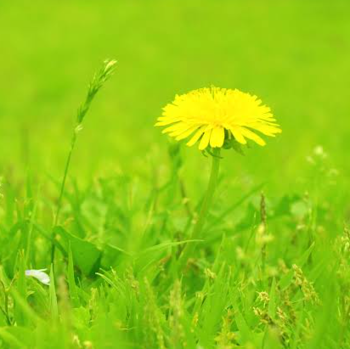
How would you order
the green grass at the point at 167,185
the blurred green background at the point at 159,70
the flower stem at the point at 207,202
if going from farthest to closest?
the blurred green background at the point at 159,70 < the flower stem at the point at 207,202 < the green grass at the point at 167,185

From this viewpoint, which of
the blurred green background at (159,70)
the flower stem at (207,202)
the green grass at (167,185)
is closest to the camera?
the green grass at (167,185)

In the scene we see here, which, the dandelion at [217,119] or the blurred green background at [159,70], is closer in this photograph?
the dandelion at [217,119]

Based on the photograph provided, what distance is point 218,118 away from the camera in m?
1.42

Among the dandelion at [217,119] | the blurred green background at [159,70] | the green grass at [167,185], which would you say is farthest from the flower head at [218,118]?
the blurred green background at [159,70]

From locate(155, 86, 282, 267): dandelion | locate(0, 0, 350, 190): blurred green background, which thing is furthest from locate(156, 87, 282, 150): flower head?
locate(0, 0, 350, 190): blurred green background

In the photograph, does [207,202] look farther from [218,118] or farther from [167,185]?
[167,185]

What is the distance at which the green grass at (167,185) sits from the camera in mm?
1325

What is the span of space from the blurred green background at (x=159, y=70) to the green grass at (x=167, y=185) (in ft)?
0.07

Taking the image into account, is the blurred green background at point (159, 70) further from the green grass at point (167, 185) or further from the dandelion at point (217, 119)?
the dandelion at point (217, 119)

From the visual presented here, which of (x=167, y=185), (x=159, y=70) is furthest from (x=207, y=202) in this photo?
(x=159, y=70)

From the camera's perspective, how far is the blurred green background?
474 centimetres

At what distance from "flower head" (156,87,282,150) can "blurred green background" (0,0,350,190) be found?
177 centimetres

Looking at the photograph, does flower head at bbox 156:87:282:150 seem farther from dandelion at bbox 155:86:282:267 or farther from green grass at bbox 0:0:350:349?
green grass at bbox 0:0:350:349

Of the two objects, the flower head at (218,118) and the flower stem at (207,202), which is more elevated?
the flower head at (218,118)
